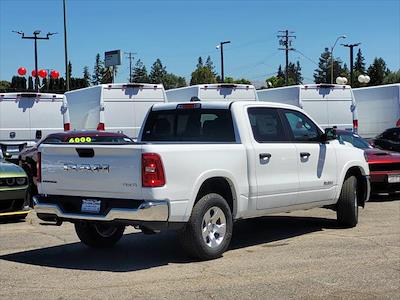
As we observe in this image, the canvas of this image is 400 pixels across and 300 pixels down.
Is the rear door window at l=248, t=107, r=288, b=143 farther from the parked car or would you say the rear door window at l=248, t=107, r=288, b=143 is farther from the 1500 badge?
the parked car

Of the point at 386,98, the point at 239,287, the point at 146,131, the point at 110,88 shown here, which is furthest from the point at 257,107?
the point at 386,98

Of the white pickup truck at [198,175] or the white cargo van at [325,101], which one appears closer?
the white pickup truck at [198,175]

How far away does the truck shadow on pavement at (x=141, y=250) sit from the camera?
286 inches

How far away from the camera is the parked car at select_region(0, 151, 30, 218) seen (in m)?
10.1

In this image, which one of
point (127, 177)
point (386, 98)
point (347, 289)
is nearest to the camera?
point (347, 289)

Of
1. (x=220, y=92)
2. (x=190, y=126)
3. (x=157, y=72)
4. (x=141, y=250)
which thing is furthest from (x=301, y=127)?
(x=157, y=72)

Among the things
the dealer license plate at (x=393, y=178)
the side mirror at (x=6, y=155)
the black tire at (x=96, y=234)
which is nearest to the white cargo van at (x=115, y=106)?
the side mirror at (x=6, y=155)

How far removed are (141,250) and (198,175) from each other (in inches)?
66.0

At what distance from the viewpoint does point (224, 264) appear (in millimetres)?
7141

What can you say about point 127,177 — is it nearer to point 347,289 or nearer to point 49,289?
point 49,289

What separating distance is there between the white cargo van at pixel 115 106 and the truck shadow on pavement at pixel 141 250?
23.6 feet

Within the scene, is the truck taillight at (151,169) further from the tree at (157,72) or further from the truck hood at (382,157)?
the tree at (157,72)

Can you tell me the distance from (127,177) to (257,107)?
2.39 meters

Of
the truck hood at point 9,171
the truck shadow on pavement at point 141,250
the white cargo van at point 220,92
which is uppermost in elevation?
the white cargo van at point 220,92
